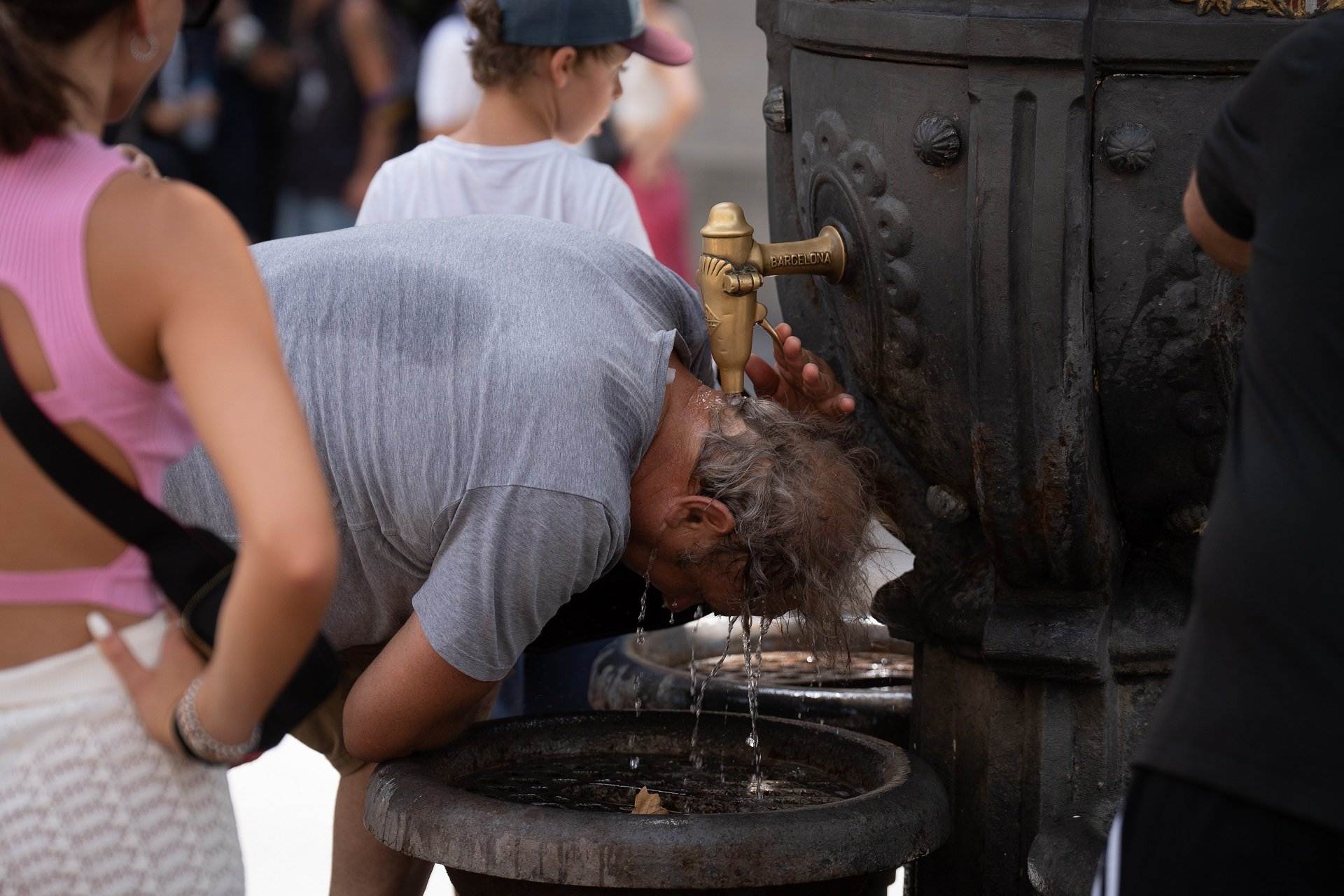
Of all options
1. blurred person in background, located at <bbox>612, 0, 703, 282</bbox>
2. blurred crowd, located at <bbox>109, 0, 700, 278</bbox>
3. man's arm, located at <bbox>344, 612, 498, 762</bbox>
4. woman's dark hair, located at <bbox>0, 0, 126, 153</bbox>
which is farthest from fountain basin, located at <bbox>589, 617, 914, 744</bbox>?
blurred crowd, located at <bbox>109, 0, 700, 278</bbox>

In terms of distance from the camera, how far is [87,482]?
1431 mm

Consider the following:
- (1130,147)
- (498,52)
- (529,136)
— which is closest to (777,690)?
(1130,147)

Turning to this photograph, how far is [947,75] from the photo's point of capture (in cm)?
219

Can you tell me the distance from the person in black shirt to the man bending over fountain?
2.54 feet

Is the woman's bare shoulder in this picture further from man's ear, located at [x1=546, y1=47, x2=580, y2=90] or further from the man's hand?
man's ear, located at [x1=546, y1=47, x2=580, y2=90]

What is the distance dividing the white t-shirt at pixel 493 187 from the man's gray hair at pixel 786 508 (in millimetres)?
1016

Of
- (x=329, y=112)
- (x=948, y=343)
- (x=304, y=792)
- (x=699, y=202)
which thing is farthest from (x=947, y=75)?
(x=699, y=202)

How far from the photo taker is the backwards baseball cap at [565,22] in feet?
10.5

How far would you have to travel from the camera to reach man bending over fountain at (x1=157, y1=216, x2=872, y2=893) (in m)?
2.04

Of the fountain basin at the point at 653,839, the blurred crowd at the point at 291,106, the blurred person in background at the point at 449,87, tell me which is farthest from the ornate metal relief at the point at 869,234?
the blurred crowd at the point at 291,106

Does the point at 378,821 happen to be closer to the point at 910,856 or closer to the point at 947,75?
the point at 910,856

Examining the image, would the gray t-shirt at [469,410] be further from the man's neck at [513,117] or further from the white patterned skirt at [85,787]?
the man's neck at [513,117]

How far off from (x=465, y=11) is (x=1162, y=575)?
1.66 m

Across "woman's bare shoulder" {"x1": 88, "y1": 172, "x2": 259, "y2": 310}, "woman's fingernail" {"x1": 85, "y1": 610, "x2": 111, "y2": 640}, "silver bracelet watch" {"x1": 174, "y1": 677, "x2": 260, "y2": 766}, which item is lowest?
"silver bracelet watch" {"x1": 174, "y1": 677, "x2": 260, "y2": 766}
